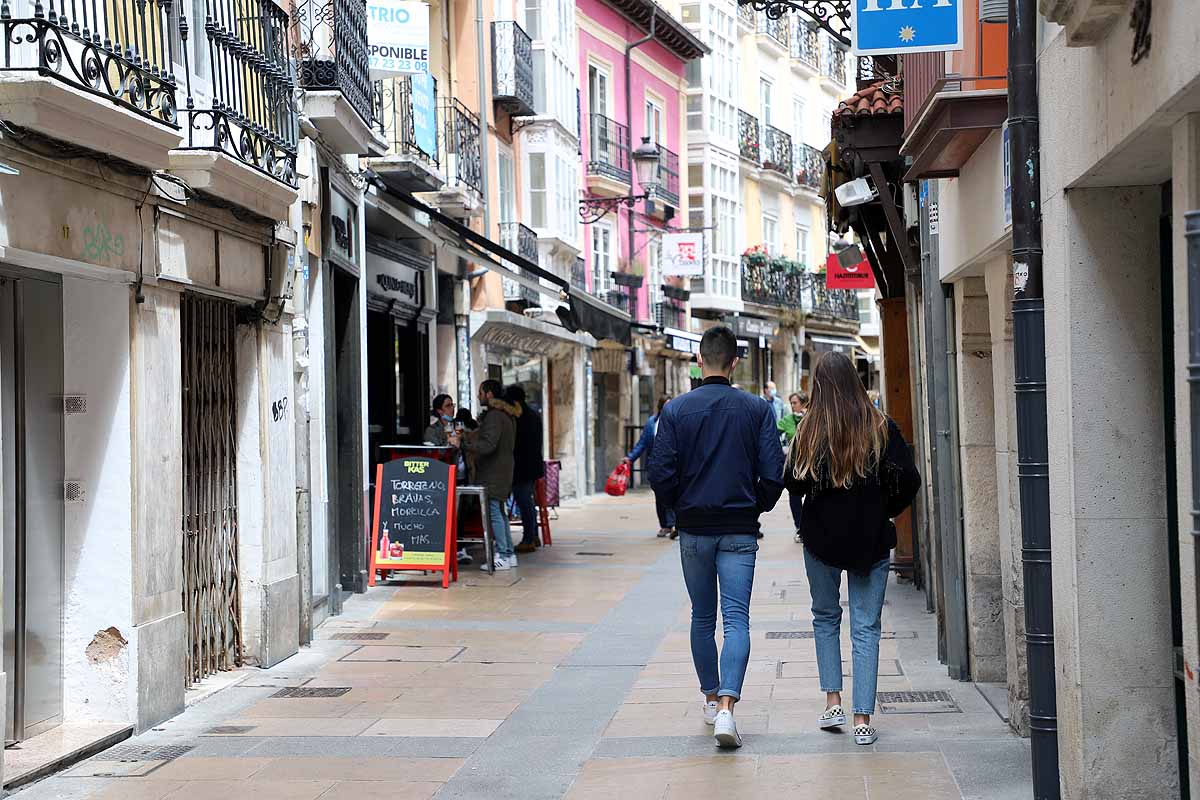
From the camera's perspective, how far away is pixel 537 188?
28.4 meters

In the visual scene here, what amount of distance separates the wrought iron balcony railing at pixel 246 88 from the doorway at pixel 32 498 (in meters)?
1.39

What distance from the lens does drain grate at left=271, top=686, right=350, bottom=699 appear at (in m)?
9.72

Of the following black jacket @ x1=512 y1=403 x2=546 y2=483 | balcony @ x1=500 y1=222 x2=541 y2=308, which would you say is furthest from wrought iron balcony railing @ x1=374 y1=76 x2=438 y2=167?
balcony @ x1=500 y1=222 x2=541 y2=308

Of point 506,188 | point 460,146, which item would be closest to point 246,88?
point 460,146

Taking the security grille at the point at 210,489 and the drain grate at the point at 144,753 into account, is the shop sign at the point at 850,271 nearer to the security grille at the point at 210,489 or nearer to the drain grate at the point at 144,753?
the security grille at the point at 210,489

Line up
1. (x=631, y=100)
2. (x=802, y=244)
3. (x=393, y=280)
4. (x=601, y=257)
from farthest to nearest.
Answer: (x=802, y=244)
(x=631, y=100)
(x=601, y=257)
(x=393, y=280)

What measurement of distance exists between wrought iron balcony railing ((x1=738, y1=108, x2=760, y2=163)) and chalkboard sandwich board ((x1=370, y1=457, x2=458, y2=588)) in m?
29.8

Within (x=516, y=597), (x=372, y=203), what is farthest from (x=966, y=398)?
(x=372, y=203)

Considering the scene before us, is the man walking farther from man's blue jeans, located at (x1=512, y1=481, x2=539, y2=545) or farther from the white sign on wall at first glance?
man's blue jeans, located at (x1=512, y1=481, x2=539, y2=545)

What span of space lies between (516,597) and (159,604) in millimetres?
5906

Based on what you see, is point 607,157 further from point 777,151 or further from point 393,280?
point 393,280

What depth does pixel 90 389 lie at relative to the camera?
27.7 feet

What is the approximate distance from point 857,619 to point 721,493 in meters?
0.87

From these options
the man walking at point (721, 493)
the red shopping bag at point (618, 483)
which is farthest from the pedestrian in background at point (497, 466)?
the man walking at point (721, 493)
